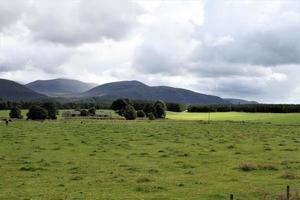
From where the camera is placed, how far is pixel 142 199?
2339cm

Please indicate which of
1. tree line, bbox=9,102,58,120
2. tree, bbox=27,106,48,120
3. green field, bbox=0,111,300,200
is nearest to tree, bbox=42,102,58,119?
tree line, bbox=9,102,58,120

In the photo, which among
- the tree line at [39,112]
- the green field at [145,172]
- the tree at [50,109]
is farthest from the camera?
the tree at [50,109]

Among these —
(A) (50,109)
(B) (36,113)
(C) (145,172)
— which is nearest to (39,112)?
(B) (36,113)

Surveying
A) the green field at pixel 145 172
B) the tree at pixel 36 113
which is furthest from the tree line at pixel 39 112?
the green field at pixel 145 172

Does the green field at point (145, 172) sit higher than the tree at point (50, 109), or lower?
lower

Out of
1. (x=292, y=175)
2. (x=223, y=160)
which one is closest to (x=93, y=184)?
(x=292, y=175)

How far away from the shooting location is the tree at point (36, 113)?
158 m

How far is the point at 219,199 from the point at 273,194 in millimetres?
2867

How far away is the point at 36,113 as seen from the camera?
15888cm

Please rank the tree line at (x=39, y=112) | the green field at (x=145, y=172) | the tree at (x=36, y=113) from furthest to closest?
1. the tree line at (x=39, y=112)
2. the tree at (x=36, y=113)
3. the green field at (x=145, y=172)

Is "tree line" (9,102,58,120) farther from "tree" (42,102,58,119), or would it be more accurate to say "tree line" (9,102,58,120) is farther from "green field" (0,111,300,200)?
"green field" (0,111,300,200)

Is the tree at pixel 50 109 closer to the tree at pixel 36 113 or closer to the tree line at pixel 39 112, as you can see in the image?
the tree line at pixel 39 112

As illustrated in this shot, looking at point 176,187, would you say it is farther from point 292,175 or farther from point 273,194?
point 292,175

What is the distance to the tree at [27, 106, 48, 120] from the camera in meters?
158
